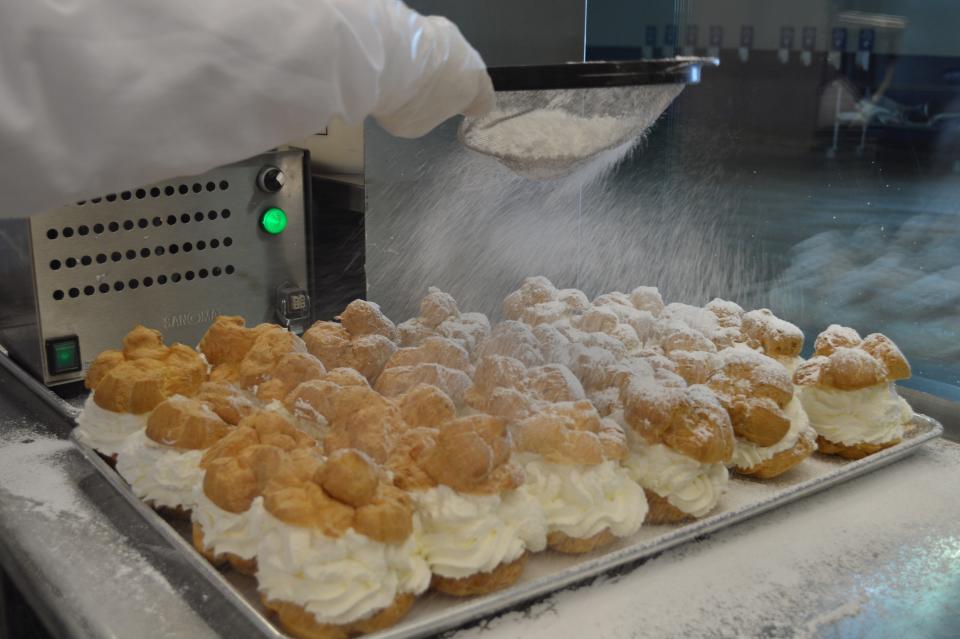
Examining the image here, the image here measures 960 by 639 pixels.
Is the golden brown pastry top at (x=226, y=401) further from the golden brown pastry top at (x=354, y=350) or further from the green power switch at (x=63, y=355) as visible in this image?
the green power switch at (x=63, y=355)

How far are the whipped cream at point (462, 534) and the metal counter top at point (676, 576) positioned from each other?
7 centimetres

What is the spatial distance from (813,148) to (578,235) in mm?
942

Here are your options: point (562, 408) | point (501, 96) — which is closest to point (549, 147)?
point (501, 96)

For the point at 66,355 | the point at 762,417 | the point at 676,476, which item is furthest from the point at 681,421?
the point at 66,355

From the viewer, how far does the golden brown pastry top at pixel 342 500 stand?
1.15 m

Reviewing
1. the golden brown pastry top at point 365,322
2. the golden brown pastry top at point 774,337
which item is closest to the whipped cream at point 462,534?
the golden brown pastry top at point 365,322

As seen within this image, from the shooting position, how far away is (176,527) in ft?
4.68

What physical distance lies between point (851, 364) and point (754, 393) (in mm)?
200

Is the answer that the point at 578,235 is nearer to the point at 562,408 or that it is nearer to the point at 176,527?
the point at 562,408

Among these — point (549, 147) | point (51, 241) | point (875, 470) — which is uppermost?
point (549, 147)

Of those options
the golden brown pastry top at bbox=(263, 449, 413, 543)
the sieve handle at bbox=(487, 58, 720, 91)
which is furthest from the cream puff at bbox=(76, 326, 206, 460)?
the sieve handle at bbox=(487, 58, 720, 91)

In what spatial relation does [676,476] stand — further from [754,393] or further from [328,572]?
[328,572]

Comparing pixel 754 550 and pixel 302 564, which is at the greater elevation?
pixel 302 564

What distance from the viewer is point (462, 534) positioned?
1.25 metres
